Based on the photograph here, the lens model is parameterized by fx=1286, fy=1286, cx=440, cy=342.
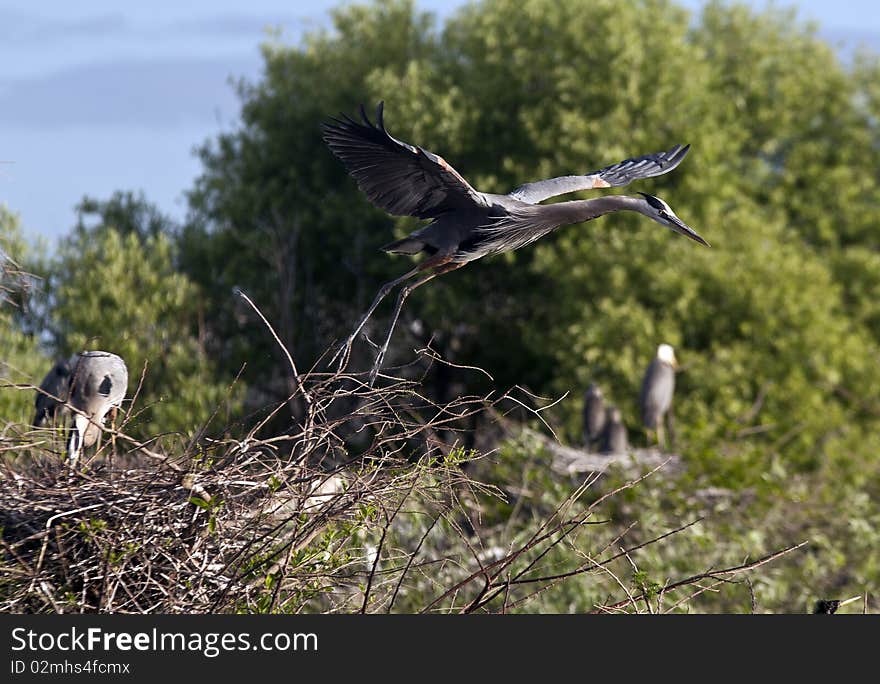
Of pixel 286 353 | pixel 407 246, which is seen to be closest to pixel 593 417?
pixel 407 246

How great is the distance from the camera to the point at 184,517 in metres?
3.92

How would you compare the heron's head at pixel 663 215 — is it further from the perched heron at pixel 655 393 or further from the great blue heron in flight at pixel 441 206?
the perched heron at pixel 655 393

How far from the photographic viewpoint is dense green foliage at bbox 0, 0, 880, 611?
1912 cm

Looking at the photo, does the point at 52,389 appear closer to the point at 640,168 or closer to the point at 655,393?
the point at 640,168

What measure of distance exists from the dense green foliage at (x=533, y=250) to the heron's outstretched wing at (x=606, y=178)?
37.8ft

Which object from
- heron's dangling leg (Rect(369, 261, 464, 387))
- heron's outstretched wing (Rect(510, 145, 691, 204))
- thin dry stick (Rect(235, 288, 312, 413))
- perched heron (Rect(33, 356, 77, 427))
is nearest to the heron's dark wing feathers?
heron's outstretched wing (Rect(510, 145, 691, 204))

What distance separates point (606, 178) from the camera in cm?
469

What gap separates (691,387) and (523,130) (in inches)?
205

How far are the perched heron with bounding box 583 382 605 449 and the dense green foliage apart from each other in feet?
10.7

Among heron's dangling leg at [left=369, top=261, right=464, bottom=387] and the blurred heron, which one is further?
the blurred heron

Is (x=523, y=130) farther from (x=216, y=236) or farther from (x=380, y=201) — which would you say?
(x=380, y=201)

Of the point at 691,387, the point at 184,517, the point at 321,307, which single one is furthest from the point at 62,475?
the point at 321,307

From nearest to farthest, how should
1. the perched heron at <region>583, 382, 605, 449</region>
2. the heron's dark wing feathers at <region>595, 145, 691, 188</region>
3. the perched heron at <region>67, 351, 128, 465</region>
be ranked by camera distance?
the heron's dark wing feathers at <region>595, 145, 691, 188</region>
the perched heron at <region>67, 351, 128, 465</region>
the perched heron at <region>583, 382, 605, 449</region>

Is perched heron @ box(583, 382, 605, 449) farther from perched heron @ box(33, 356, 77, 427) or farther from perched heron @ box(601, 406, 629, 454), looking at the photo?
perched heron @ box(33, 356, 77, 427)
